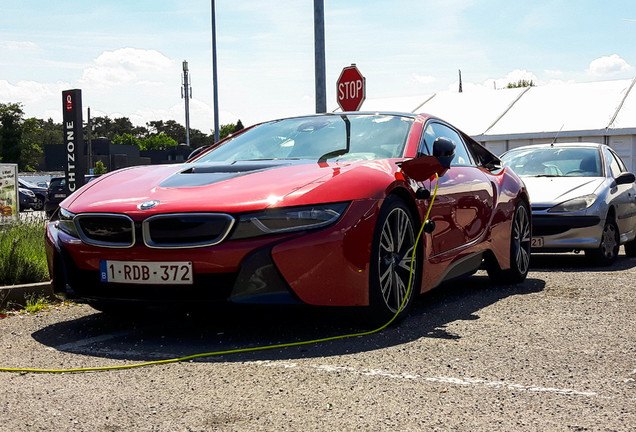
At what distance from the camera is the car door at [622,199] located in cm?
936

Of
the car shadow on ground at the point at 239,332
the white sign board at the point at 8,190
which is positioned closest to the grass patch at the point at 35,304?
the car shadow on ground at the point at 239,332

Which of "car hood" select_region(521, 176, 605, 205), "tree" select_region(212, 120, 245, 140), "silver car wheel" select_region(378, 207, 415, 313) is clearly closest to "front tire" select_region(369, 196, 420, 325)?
"silver car wheel" select_region(378, 207, 415, 313)

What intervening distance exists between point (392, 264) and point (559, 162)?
5708mm

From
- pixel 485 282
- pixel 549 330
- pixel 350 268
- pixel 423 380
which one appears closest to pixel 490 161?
pixel 485 282

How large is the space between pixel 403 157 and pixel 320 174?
882 millimetres

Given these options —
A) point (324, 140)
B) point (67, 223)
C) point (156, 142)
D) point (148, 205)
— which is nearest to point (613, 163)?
point (324, 140)

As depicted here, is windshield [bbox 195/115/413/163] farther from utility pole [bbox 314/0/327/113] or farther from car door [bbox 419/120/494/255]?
utility pole [bbox 314/0/327/113]

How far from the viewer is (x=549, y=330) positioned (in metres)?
4.89

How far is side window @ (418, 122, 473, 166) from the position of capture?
577 cm

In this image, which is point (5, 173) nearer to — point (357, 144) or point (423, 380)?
point (357, 144)

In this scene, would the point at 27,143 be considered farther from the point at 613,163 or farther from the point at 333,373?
the point at 333,373

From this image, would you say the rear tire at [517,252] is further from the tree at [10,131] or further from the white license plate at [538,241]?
the tree at [10,131]

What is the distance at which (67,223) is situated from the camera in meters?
4.77

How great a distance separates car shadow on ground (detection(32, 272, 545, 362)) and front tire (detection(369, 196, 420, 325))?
0.11 metres
